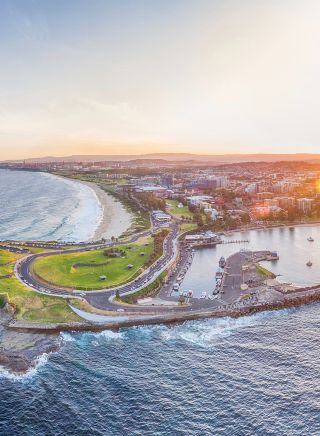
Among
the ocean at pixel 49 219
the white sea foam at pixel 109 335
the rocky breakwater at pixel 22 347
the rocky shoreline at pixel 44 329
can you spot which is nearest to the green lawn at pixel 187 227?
the ocean at pixel 49 219

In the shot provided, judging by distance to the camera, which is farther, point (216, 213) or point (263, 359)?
point (216, 213)

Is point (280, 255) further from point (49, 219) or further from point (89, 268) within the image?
point (49, 219)

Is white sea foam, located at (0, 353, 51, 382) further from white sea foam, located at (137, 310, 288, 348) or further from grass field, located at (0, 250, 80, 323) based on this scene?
white sea foam, located at (137, 310, 288, 348)

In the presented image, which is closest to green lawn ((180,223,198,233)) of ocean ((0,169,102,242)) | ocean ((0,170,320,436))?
ocean ((0,169,102,242))

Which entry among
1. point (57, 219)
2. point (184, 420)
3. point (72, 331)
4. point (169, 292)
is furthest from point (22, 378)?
point (57, 219)

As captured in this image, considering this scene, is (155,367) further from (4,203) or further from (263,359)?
(4,203)

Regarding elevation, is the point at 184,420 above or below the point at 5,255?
below

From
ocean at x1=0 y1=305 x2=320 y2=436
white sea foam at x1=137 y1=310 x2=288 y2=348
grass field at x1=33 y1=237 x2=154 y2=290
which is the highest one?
grass field at x1=33 y1=237 x2=154 y2=290

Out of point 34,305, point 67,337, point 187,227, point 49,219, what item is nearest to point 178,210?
point 187,227
